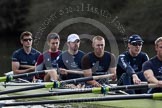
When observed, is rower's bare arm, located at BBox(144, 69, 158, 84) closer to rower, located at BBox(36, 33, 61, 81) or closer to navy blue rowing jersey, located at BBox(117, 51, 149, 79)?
navy blue rowing jersey, located at BBox(117, 51, 149, 79)

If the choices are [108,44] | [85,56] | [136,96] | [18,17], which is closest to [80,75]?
[85,56]

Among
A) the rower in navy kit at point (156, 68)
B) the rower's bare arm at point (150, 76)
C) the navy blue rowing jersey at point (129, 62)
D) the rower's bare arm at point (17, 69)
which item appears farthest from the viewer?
the rower's bare arm at point (17, 69)

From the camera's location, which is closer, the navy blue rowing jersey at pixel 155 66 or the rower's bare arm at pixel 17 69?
the navy blue rowing jersey at pixel 155 66

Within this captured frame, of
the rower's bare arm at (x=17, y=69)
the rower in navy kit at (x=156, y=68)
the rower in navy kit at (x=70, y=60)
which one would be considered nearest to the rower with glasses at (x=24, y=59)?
the rower's bare arm at (x=17, y=69)

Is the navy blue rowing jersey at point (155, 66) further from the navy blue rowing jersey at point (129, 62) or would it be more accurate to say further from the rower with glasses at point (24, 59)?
the rower with glasses at point (24, 59)

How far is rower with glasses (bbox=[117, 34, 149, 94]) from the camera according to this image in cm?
714

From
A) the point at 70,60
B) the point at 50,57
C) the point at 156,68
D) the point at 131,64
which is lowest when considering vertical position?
the point at 156,68

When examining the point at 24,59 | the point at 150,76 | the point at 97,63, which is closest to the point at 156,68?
the point at 150,76

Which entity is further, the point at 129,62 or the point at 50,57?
the point at 50,57

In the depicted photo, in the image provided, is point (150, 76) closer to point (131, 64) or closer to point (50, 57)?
point (131, 64)

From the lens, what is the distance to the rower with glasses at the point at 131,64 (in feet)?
23.4

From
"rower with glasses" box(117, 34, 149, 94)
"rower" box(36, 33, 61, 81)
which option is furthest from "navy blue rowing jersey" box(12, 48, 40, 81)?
"rower with glasses" box(117, 34, 149, 94)

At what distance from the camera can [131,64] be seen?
7535mm

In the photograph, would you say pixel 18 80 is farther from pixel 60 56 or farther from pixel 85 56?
pixel 85 56
